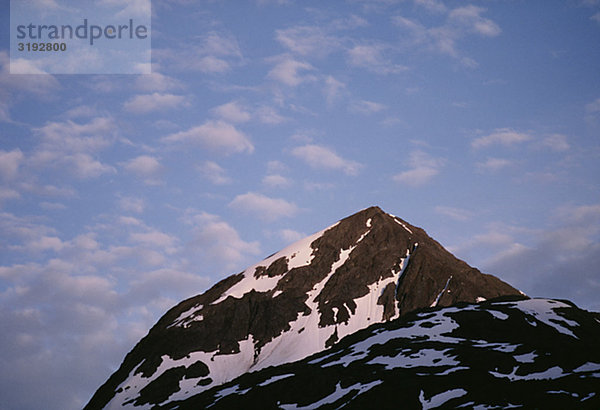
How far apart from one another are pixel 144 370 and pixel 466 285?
92912 mm

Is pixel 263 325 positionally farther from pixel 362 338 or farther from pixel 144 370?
pixel 362 338

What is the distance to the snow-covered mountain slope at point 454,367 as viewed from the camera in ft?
298

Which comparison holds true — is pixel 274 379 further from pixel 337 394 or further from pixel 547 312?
pixel 547 312

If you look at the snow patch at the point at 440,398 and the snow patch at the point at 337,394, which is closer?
the snow patch at the point at 440,398

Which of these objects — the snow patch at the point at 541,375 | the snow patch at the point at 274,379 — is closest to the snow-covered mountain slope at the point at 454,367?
the snow patch at the point at 541,375

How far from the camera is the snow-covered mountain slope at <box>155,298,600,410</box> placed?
298ft

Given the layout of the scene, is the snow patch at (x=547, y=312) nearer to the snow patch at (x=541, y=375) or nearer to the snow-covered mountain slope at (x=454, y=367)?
the snow-covered mountain slope at (x=454, y=367)

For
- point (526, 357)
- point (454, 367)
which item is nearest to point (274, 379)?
point (454, 367)

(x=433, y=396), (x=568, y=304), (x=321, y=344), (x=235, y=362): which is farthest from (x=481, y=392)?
(x=235, y=362)

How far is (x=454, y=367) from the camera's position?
105 metres

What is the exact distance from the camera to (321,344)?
183m

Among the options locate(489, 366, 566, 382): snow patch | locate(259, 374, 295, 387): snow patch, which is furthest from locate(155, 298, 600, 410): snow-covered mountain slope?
locate(259, 374, 295, 387): snow patch

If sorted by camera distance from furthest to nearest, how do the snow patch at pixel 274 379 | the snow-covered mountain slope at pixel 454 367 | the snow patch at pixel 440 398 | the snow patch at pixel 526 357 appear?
the snow patch at pixel 274 379 → the snow patch at pixel 526 357 → the snow patch at pixel 440 398 → the snow-covered mountain slope at pixel 454 367

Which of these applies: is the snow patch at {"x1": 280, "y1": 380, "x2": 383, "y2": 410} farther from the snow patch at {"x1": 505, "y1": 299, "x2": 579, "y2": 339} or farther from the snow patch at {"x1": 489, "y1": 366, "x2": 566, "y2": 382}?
the snow patch at {"x1": 505, "y1": 299, "x2": 579, "y2": 339}
